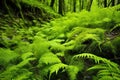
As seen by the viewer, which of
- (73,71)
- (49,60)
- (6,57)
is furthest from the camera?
(6,57)

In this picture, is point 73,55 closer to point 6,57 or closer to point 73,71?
point 73,71

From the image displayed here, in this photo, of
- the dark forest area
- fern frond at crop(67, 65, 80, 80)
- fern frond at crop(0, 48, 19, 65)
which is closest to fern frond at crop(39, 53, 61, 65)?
the dark forest area

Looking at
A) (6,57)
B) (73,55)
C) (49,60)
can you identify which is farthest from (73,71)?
(6,57)

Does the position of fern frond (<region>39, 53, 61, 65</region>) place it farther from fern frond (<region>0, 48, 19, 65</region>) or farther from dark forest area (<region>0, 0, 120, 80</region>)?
fern frond (<region>0, 48, 19, 65</region>)

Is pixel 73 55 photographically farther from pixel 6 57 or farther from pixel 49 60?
pixel 6 57

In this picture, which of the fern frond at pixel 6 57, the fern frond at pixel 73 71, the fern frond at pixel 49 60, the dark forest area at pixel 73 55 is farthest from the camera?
the fern frond at pixel 6 57

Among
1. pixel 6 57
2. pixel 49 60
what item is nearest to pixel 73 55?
pixel 49 60

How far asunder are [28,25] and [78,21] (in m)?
3.56

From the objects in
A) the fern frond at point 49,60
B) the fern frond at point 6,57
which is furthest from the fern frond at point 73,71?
the fern frond at point 6,57

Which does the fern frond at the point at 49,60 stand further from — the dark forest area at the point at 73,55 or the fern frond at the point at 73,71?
the fern frond at the point at 73,71

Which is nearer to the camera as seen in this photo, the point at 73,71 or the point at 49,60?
the point at 73,71

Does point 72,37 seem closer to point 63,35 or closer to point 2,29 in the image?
point 63,35

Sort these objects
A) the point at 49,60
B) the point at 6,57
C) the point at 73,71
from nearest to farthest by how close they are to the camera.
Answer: the point at 73,71 → the point at 49,60 → the point at 6,57

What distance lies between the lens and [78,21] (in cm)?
493
